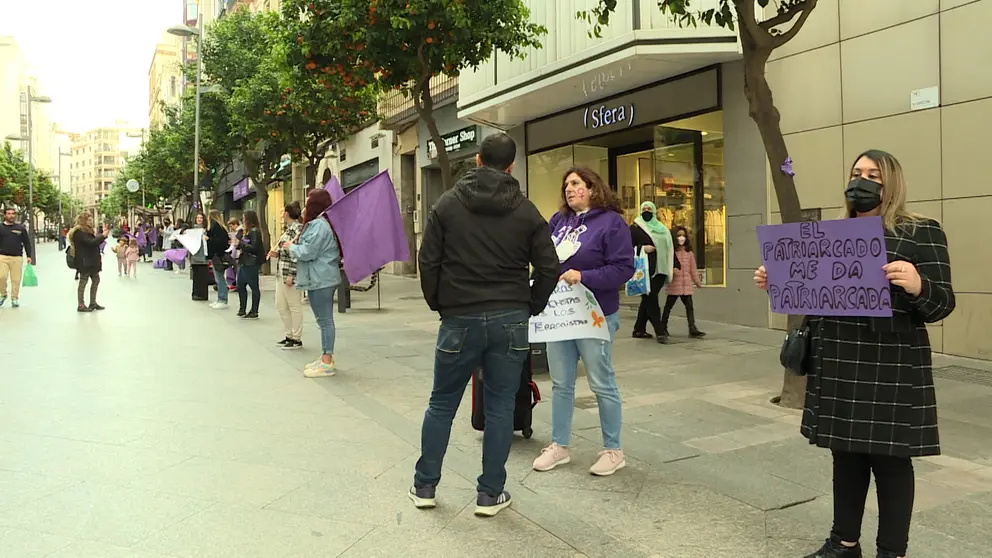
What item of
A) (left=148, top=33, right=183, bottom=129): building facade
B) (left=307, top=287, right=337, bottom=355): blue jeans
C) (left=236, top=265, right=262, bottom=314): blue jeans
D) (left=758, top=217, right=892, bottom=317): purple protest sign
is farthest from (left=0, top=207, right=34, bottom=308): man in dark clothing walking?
(left=148, top=33, right=183, bottom=129): building facade

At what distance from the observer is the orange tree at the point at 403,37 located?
391 inches

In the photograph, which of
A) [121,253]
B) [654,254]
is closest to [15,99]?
[121,253]

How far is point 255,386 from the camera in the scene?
7.35 metres

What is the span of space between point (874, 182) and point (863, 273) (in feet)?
1.21

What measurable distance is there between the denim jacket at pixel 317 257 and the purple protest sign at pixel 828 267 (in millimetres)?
5472

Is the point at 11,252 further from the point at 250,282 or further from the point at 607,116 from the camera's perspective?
the point at 607,116

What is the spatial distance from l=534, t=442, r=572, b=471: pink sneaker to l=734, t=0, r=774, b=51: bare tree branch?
3513 millimetres

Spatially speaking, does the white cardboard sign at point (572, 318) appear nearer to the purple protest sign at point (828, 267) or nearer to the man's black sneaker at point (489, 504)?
the man's black sneaker at point (489, 504)

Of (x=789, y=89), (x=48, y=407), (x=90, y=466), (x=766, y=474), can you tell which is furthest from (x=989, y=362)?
(x=48, y=407)

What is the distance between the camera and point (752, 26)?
605 centimetres

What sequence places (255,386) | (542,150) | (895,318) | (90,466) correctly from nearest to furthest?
1. (895,318)
2. (90,466)
3. (255,386)
4. (542,150)

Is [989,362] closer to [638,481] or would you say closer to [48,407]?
[638,481]

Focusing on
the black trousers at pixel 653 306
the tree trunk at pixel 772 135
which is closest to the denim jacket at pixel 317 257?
the black trousers at pixel 653 306

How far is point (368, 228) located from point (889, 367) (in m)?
6.65
